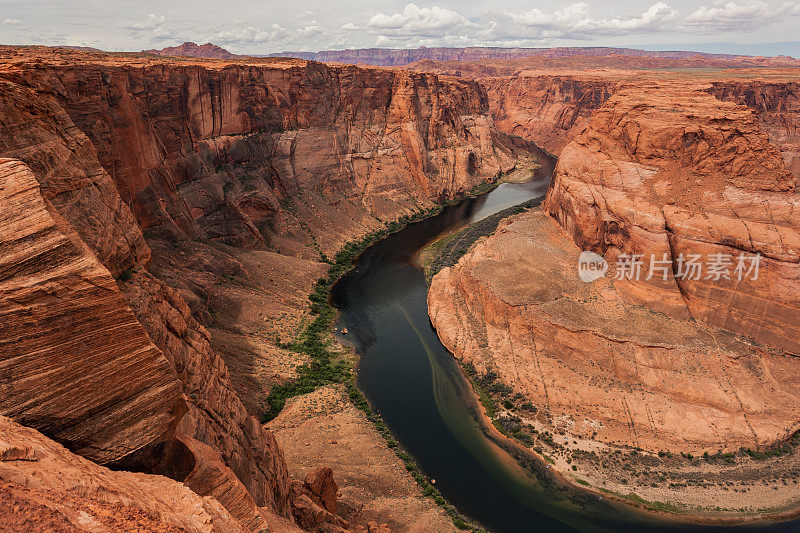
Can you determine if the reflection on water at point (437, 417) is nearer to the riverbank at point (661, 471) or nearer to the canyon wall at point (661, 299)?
the riverbank at point (661, 471)

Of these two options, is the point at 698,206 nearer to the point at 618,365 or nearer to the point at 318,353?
the point at 618,365

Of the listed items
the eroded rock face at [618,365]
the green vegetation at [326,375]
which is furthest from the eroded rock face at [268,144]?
the eroded rock face at [618,365]

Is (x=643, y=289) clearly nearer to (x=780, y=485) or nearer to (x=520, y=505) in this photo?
(x=780, y=485)

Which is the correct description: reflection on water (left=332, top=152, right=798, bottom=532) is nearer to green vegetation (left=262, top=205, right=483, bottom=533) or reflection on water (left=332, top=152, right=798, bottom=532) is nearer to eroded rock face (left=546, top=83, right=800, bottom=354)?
green vegetation (left=262, top=205, right=483, bottom=533)

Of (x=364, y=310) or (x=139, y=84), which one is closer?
(x=139, y=84)

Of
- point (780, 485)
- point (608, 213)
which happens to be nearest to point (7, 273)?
point (780, 485)

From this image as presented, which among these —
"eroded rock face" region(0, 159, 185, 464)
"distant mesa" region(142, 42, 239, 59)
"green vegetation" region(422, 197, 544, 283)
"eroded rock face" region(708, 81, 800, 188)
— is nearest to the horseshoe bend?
"eroded rock face" region(0, 159, 185, 464)

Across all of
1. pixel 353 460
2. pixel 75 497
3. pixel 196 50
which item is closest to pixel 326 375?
pixel 353 460
